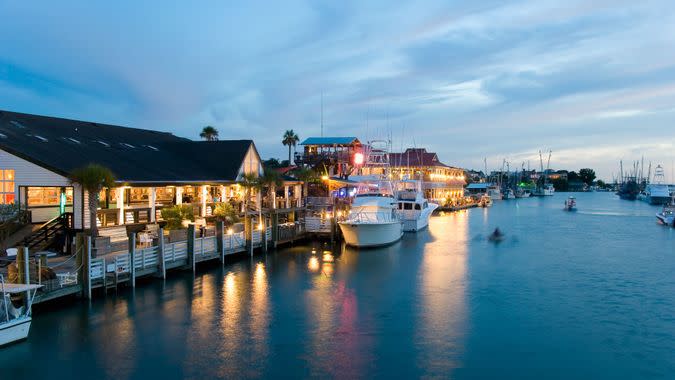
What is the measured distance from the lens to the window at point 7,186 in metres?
25.4

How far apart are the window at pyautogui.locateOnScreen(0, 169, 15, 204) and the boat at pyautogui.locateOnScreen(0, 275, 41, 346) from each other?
35.5ft

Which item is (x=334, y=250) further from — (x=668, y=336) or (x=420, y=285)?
(x=668, y=336)

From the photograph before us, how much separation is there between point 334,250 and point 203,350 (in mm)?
22793

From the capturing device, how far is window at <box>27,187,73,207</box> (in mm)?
26683

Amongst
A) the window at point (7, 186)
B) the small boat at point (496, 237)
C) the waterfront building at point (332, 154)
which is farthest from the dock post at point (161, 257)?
the waterfront building at point (332, 154)

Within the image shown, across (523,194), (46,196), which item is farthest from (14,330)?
(523,194)

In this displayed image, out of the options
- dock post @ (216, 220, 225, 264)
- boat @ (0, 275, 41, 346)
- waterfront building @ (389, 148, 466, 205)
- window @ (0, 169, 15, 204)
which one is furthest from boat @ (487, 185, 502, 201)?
boat @ (0, 275, 41, 346)

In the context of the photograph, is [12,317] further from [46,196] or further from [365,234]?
[365,234]

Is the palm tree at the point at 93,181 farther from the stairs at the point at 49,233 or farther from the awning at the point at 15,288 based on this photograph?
the awning at the point at 15,288

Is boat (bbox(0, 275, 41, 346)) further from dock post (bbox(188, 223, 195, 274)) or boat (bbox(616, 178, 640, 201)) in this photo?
boat (bbox(616, 178, 640, 201))

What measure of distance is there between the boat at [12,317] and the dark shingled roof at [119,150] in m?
10.2

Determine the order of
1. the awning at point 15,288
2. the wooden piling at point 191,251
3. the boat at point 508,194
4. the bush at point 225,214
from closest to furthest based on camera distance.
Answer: the awning at point 15,288, the wooden piling at point 191,251, the bush at point 225,214, the boat at point 508,194

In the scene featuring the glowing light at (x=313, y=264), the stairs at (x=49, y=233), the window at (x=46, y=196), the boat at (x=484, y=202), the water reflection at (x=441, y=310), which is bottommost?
the water reflection at (x=441, y=310)

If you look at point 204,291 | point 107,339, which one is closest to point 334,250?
point 204,291
